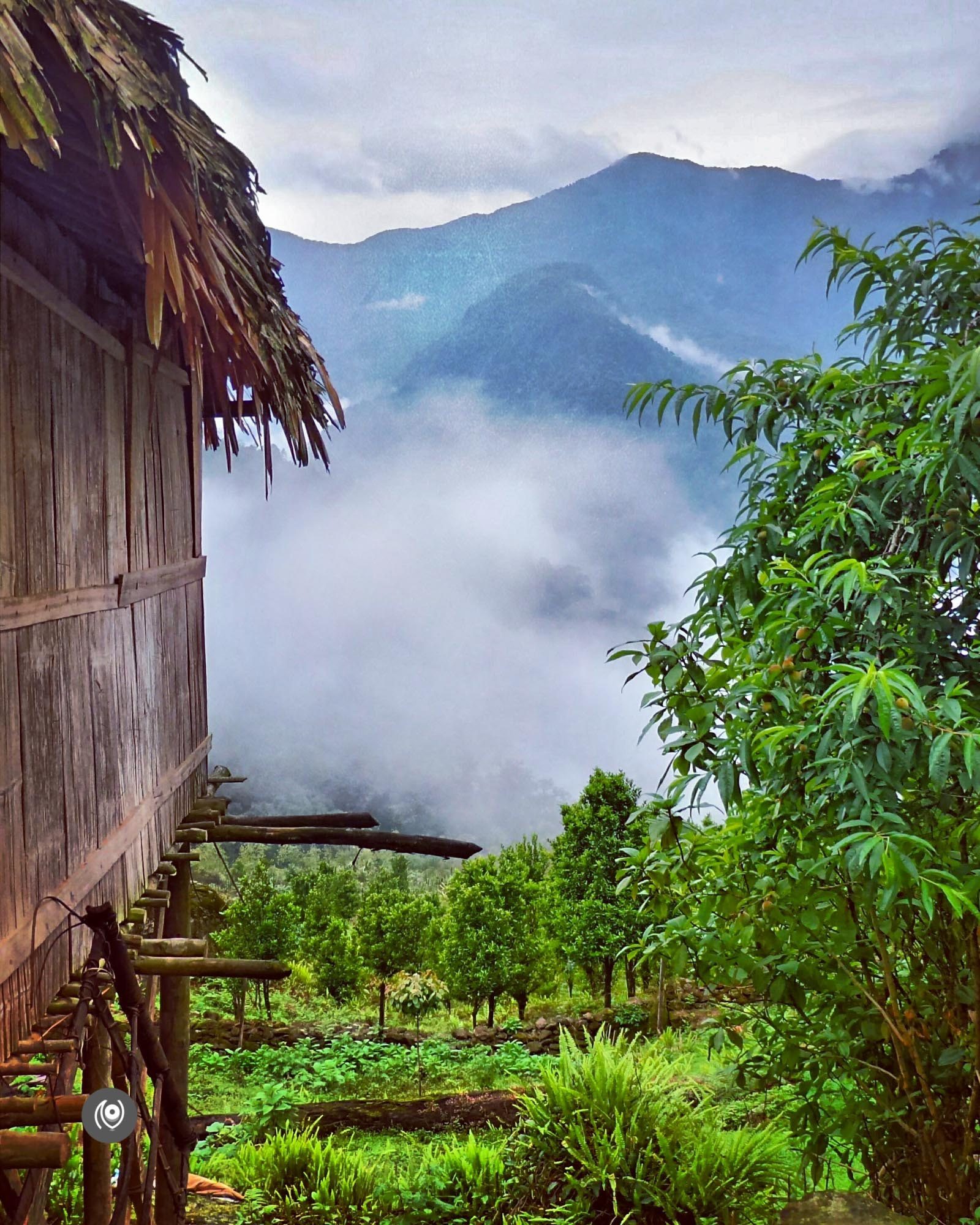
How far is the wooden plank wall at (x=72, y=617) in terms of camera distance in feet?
5.75

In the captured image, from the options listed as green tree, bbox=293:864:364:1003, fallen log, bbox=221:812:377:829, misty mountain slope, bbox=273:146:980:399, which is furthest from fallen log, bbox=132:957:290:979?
misty mountain slope, bbox=273:146:980:399

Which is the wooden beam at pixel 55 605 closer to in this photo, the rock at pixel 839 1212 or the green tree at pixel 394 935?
the rock at pixel 839 1212

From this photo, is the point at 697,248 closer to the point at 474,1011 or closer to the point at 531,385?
the point at 531,385

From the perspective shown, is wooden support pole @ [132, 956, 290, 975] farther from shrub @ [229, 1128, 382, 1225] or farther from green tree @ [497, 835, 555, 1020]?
green tree @ [497, 835, 555, 1020]

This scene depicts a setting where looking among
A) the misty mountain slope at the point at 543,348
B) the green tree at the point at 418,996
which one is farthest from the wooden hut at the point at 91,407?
the misty mountain slope at the point at 543,348

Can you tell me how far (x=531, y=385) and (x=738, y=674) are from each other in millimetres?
18595

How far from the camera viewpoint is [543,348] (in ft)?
67.6

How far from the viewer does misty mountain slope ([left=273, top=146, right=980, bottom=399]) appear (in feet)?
60.2

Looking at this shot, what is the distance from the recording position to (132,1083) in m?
1.98

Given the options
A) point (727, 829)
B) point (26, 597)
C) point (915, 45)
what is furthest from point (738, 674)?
point (915, 45)

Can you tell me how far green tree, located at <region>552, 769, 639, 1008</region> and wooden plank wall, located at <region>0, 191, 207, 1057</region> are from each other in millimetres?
4182

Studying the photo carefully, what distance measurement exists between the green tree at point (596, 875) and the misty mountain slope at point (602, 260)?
14059 mm

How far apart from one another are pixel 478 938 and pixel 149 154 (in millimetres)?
6313

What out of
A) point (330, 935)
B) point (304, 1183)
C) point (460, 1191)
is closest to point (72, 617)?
point (460, 1191)
